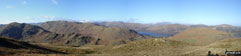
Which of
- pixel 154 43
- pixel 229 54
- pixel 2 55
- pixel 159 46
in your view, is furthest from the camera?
pixel 154 43

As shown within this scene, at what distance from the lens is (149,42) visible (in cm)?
6219

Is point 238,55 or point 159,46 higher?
point 238,55

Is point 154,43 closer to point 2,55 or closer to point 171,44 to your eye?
point 171,44

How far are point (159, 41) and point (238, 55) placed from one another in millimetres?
40469

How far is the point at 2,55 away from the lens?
34250 millimetres

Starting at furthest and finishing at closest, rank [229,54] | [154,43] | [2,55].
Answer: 1. [154,43]
2. [2,55]
3. [229,54]

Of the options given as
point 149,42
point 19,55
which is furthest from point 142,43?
point 19,55

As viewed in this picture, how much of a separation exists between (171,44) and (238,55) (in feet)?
120

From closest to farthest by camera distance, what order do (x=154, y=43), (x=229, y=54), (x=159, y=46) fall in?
1. (x=229, y=54)
2. (x=159, y=46)
3. (x=154, y=43)

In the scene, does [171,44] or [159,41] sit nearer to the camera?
[171,44]

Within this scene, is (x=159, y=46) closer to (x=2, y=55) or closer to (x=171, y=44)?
(x=171, y=44)

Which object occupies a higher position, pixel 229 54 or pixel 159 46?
pixel 229 54

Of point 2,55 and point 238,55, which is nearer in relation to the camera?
point 238,55

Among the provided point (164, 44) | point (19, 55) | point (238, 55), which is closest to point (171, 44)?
point (164, 44)
